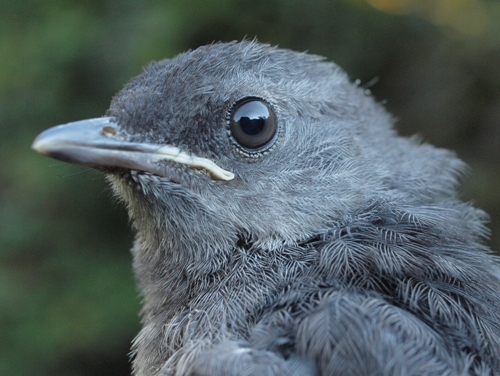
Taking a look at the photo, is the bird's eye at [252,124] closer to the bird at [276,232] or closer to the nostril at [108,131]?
the bird at [276,232]

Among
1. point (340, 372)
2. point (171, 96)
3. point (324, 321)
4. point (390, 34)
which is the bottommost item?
point (340, 372)

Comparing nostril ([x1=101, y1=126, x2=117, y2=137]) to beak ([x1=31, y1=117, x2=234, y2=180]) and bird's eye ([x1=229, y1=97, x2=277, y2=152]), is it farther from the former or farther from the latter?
bird's eye ([x1=229, y1=97, x2=277, y2=152])

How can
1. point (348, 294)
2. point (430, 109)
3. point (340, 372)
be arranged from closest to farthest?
point (340, 372) → point (348, 294) → point (430, 109)

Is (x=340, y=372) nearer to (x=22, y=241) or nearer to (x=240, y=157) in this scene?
(x=240, y=157)

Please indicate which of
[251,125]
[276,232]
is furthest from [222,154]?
[276,232]

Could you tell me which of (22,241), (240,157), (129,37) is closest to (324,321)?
(240,157)

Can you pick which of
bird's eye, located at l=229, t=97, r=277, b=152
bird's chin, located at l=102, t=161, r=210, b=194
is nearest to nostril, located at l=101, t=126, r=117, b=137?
bird's chin, located at l=102, t=161, r=210, b=194

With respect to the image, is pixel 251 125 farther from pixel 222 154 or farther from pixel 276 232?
pixel 276 232
